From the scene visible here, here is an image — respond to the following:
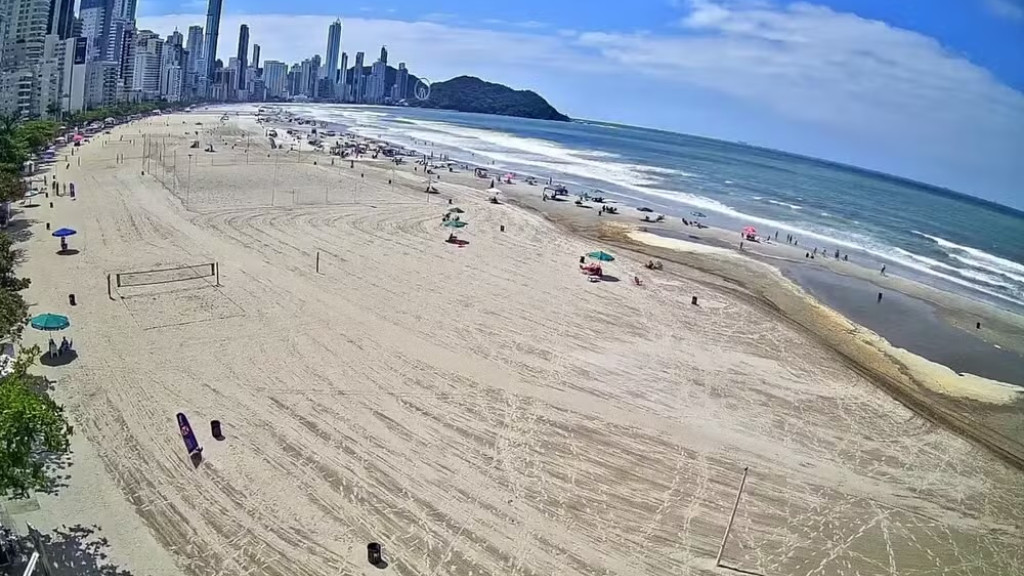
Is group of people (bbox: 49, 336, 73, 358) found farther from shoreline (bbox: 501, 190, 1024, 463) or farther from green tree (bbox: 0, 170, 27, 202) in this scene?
shoreline (bbox: 501, 190, 1024, 463)

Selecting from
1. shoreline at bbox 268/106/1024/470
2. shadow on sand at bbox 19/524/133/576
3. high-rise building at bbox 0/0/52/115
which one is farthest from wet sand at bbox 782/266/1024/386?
high-rise building at bbox 0/0/52/115

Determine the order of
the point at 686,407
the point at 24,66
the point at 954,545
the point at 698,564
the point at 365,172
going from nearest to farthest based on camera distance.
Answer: the point at 698,564 → the point at 954,545 → the point at 686,407 → the point at 365,172 → the point at 24,66

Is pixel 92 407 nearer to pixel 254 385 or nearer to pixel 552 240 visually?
pixel 254 385

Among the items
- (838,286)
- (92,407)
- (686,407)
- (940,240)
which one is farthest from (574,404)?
(940,240)

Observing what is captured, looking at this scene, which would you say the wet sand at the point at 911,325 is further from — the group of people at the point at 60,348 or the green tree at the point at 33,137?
the green tree at the point at 33,137

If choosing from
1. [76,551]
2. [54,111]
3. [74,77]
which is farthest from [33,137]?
[74,77]

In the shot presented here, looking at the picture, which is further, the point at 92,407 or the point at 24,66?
the point at 24,66


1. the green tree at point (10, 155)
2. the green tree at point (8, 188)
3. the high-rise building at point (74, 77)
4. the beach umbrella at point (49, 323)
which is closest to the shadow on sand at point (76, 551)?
the beach umbrella at point (49, 323)

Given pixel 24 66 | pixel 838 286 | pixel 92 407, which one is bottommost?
pixel 92 407
